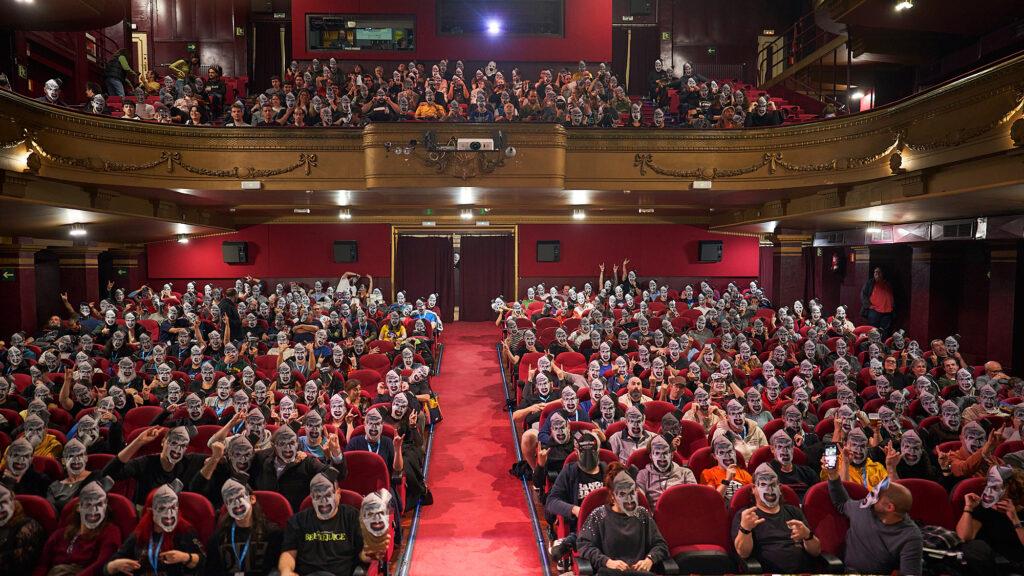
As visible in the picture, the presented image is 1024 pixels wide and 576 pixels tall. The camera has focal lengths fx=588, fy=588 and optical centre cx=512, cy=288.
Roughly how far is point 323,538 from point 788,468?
11.3ft

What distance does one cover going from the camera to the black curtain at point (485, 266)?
1612 centimetres

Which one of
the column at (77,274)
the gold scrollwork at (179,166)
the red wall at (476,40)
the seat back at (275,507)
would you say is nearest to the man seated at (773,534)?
the seat back at (275,507)

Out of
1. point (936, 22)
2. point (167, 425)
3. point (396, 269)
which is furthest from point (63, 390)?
point (936, 22)

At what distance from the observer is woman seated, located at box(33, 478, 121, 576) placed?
357cm

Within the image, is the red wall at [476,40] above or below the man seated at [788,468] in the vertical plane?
above

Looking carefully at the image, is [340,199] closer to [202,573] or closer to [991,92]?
[202,573]

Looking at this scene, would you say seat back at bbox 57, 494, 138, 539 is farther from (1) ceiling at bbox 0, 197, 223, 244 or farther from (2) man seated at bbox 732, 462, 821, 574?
(1) ceiling at bbox 0, 197, 223, 244

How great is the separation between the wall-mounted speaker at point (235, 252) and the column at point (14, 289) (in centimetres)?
447

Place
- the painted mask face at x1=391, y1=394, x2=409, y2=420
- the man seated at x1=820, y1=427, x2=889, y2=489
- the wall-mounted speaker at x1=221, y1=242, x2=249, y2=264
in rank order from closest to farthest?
1. the man seated at x1=820, y1=427, x2=889, y2=489
2. the painted mask face at x1=391, y1=394, x2=409, y2=420
3. the wall-mounted speaker at x1=221, y1=242, x2=249, y2=264

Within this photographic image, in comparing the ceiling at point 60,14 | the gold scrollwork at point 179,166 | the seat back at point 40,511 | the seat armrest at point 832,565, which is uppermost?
→ the ceiling at point 60,14

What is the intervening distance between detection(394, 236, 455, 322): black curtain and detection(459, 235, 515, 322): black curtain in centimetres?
38

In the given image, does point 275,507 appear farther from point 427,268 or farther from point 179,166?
point 427,268

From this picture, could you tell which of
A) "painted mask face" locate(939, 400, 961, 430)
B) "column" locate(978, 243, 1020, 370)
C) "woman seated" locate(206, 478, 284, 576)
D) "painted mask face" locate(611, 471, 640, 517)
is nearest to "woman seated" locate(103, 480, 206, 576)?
"woman seated" locate(206, 478, 284, 576)

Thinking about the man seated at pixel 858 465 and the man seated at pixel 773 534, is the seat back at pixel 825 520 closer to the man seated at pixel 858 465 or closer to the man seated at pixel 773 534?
the man seated at pixel 773 534
